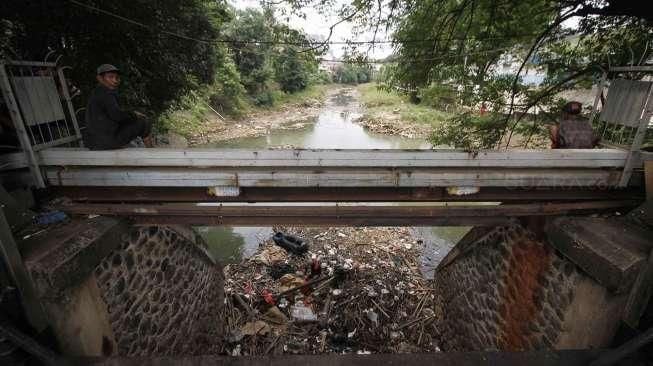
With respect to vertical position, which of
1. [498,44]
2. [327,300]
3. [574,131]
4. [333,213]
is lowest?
[327,300]

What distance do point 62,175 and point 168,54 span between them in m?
4.08

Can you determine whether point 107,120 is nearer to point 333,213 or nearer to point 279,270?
point 333,213

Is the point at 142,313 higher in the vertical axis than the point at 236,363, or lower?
lower

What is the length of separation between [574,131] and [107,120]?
18.7 feet

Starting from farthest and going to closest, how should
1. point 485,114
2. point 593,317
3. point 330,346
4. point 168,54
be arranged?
point 485,114 → point 168,54 → point 330,346 → point 593,317

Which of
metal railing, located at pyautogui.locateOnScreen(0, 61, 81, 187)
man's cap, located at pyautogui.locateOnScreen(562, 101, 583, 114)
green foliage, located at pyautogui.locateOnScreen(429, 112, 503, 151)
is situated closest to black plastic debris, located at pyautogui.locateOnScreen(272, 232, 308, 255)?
green foliage, located at pyautogui.locateOnScreen(429, 112, 503, 151)

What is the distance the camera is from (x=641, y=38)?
15.7 ft

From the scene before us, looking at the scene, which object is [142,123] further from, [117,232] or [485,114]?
[485,114]

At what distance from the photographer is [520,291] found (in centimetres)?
376

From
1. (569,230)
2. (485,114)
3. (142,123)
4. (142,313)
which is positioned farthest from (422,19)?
(142,313)

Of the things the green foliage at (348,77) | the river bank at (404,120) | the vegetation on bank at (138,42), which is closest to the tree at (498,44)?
the vegetation on bank at (138,42)

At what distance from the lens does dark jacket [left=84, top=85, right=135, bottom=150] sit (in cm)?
327

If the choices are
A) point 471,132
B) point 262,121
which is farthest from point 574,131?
point 262,121

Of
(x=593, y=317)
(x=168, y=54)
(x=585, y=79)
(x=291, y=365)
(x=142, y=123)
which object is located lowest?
(x=291, y=365)
